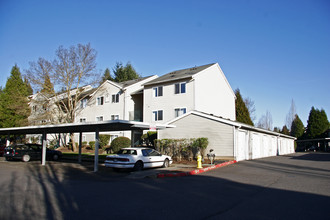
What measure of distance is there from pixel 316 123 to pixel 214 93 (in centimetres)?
5363

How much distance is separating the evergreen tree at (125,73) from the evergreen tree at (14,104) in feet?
78.8

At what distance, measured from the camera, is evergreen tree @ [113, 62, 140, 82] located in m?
65.9

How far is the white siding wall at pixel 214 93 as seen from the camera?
29.3 m

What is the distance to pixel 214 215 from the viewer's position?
244 inches

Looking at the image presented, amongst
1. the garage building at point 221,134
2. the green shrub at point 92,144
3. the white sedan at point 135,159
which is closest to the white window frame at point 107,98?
the green shrub at point 92,144

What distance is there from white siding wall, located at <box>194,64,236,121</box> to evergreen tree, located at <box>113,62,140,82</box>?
3442 cm

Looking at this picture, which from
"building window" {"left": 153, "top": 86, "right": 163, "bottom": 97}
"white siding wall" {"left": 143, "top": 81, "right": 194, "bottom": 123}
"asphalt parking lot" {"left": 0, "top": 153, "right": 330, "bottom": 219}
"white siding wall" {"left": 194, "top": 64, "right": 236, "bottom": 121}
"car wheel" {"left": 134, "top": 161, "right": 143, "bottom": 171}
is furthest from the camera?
"building window" {"left": 153, "top": 86, "right": 163, "bottom": 97}

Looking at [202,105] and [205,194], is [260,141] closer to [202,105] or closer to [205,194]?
[202,105]

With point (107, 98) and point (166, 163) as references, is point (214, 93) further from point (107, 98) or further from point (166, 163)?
point (166, 163)

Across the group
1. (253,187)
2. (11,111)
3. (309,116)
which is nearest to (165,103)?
(253,187)

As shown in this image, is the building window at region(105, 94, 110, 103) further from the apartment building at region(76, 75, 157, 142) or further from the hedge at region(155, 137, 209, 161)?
the hedge at region(155, 137, 209, 161)

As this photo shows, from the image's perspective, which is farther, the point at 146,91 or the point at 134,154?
the point at 146,91

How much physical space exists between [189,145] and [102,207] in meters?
14.5

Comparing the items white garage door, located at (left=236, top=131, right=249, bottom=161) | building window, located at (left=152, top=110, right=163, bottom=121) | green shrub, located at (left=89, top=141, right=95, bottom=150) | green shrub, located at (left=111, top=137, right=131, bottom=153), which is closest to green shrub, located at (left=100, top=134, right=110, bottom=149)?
green shrub, located at (left=89, top=141, right=95, bottom=150)
